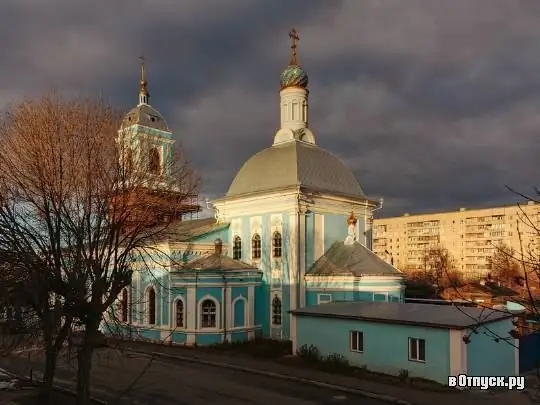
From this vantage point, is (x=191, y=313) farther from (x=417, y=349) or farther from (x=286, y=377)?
(x=417, y=349)

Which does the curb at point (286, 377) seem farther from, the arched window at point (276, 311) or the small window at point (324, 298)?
the small window at point (324, 298)

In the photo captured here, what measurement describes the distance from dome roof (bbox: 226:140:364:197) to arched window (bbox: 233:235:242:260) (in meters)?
2.28

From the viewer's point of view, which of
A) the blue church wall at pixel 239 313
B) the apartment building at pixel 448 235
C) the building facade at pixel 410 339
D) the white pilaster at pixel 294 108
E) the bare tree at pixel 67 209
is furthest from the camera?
the apartment building at pixel 448 235

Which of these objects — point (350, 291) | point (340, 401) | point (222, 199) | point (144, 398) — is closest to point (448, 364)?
point (340, 401)

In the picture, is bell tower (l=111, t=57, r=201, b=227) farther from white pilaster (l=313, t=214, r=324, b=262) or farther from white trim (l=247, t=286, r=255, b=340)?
white pilaster (l=313, t=214, r=324, b=262)

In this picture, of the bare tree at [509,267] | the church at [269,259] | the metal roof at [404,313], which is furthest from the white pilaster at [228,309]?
the bare tree at [509,267]

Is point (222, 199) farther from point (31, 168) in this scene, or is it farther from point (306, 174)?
point (31, 168)

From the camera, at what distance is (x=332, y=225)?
993 inches

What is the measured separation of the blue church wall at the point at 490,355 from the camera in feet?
50.1

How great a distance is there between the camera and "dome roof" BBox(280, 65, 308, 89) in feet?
94.5

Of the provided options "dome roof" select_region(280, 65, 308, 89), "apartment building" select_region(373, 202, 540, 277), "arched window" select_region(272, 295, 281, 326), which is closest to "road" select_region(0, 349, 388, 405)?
"arched window" select_region(272, 295, 281, 326)

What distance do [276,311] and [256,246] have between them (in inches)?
134

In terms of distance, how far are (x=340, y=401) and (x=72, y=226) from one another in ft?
27.2

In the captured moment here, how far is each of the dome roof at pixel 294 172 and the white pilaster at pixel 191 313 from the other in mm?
5850
